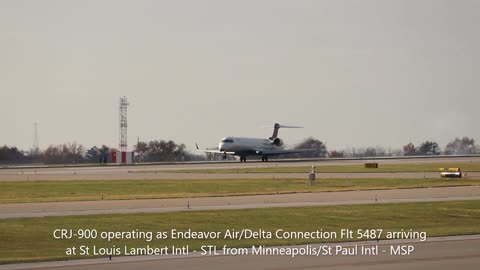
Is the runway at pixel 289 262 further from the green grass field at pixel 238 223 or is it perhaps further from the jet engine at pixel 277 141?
the jet engine at pixel 277 141

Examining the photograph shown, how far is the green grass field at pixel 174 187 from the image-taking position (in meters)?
50.2

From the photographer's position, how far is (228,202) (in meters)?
43.6

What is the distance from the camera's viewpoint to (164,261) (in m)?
23.2

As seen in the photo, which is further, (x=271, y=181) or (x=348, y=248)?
(x=271, y=181)

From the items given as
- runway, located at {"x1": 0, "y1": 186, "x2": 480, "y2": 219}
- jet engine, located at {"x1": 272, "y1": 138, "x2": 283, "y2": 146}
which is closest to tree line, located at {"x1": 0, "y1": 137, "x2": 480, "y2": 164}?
jet engine, located at {"x1": 272, "y1": 138, "x2": 283, "y2": 146}

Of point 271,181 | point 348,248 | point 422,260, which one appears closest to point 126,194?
point 271,181

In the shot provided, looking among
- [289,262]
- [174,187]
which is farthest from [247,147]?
[289,262]

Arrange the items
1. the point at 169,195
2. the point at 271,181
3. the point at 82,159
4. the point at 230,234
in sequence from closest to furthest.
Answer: the point at 230,234, the point at 169,195, the point at 271,181, the point at 82,159

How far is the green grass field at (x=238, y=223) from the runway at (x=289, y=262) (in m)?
1.63

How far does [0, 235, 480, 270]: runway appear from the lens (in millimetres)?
21984

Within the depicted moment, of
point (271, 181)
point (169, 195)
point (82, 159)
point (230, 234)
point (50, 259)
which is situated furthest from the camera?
point (82, 159)

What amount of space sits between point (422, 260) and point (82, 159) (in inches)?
5734

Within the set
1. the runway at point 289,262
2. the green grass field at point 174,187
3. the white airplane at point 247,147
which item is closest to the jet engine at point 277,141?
the white airplane at point 247,147

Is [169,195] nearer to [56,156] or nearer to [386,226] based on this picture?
[386,226]
